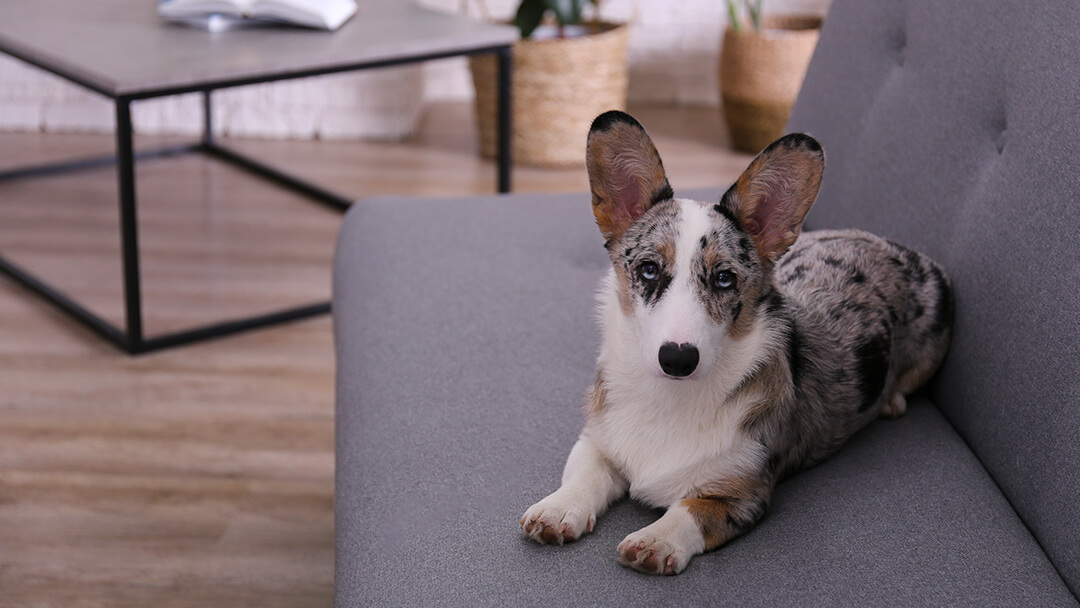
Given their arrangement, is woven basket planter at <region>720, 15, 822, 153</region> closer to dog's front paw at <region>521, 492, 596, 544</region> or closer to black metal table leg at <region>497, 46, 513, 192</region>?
black metal table leg at <region>497, 46, 513, 192</region>

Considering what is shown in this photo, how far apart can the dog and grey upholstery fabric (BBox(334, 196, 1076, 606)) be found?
3cm

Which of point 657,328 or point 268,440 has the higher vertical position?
point 657,328

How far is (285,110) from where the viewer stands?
13.4ft

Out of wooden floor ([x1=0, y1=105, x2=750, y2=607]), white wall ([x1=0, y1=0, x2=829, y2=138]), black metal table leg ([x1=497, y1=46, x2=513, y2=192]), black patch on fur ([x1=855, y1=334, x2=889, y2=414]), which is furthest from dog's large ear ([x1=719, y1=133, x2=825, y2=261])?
white wall ([x1=0, y1=0, x2=829, y2=138])

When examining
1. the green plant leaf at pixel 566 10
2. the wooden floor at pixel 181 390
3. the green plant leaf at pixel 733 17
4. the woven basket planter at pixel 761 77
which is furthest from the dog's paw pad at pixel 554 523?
the green plant leaf at pixel 733 17

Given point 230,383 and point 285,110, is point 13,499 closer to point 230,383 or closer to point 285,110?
point 230,383

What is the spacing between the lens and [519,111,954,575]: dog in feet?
3.64

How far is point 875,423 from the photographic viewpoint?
1.40 metres

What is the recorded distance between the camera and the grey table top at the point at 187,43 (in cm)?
236

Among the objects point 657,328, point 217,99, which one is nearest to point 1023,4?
point 657,328

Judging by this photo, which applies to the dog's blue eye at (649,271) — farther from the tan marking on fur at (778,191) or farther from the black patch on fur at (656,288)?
the tan marking on fur at (778,191)

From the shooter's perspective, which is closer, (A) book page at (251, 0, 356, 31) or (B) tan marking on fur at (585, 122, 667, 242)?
(B) tan marking on fur at (585, 122, 667, 242)

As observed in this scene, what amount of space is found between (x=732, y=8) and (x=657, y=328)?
2.92 metres

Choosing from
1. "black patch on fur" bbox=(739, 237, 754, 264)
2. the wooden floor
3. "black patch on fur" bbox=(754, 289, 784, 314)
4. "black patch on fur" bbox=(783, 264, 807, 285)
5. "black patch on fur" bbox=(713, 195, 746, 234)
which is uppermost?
"black patch on fur" bbox=(713, 195, 746, 234)
